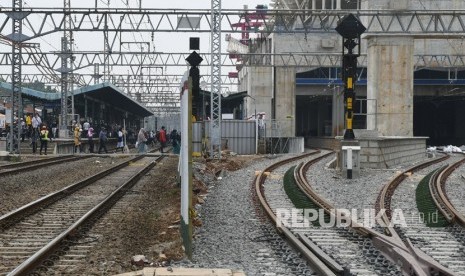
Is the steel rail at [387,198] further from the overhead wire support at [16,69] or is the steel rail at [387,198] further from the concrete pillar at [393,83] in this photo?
the overhead wire support at [16,69]

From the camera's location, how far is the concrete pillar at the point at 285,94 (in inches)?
2044

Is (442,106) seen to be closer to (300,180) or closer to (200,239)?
(300,180)

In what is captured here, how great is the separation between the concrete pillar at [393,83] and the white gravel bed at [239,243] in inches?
746

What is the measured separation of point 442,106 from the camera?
6769 centimetres

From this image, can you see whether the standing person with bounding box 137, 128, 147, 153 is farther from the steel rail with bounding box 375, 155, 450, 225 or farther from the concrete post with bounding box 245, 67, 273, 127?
the concrete post with bounding box 245, 67, 273, 127

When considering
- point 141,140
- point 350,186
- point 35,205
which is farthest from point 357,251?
point 141,140

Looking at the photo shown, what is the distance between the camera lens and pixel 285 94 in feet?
172

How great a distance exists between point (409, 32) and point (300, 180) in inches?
609

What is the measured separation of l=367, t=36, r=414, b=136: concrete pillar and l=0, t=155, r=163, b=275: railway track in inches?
699

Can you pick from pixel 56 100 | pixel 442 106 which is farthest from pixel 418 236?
pixel 442 106

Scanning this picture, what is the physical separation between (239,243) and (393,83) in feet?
78.9

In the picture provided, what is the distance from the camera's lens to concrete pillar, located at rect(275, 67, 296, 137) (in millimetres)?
51906

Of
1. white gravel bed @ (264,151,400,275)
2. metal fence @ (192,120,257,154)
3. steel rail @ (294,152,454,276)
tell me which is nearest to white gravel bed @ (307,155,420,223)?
white gravel bed @ (264,151,400,275)

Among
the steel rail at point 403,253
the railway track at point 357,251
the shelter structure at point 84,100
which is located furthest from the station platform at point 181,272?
the shelter structure at point 84,100
